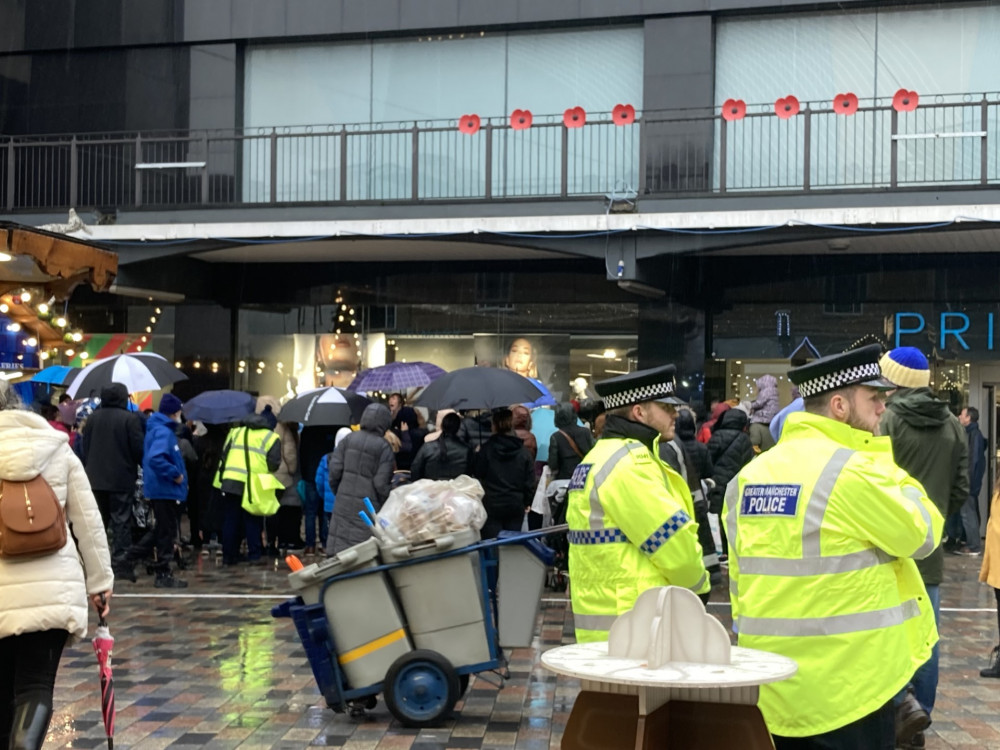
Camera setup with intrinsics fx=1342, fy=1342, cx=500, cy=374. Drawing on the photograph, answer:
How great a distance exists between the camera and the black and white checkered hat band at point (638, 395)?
5395 mm

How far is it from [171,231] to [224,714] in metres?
11.3

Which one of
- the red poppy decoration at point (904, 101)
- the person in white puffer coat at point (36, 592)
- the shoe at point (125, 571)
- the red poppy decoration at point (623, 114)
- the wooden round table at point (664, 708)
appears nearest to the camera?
the wooden round table at point (664, 708)

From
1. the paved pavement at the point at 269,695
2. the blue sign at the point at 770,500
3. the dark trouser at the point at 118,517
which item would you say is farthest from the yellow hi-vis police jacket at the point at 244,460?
the blue sign at the point at 770,500

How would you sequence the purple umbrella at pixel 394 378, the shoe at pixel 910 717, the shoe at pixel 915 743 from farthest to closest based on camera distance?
the purple umbrella at pixel 394 378, the shoe at pixel 915 743, the shoe at pixel 910 717

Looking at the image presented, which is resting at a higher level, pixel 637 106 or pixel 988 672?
pixel 637 106

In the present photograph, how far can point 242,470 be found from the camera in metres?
13.7

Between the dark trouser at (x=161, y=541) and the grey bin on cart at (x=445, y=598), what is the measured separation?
5.75 meters

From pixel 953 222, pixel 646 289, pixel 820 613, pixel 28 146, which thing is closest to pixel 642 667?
pixel 820 613

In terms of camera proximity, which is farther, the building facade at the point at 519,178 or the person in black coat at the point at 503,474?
the building facade at the point at 519,178

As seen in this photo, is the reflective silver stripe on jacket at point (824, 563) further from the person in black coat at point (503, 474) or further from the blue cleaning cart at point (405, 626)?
the person in black coat at point (503, 474)

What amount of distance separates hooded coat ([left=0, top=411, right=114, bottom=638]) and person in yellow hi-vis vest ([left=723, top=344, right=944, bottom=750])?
2652mm

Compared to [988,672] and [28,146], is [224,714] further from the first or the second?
[28,146]

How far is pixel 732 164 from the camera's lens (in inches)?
691

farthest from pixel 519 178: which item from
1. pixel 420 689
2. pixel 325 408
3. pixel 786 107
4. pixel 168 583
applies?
pixel 420 689
